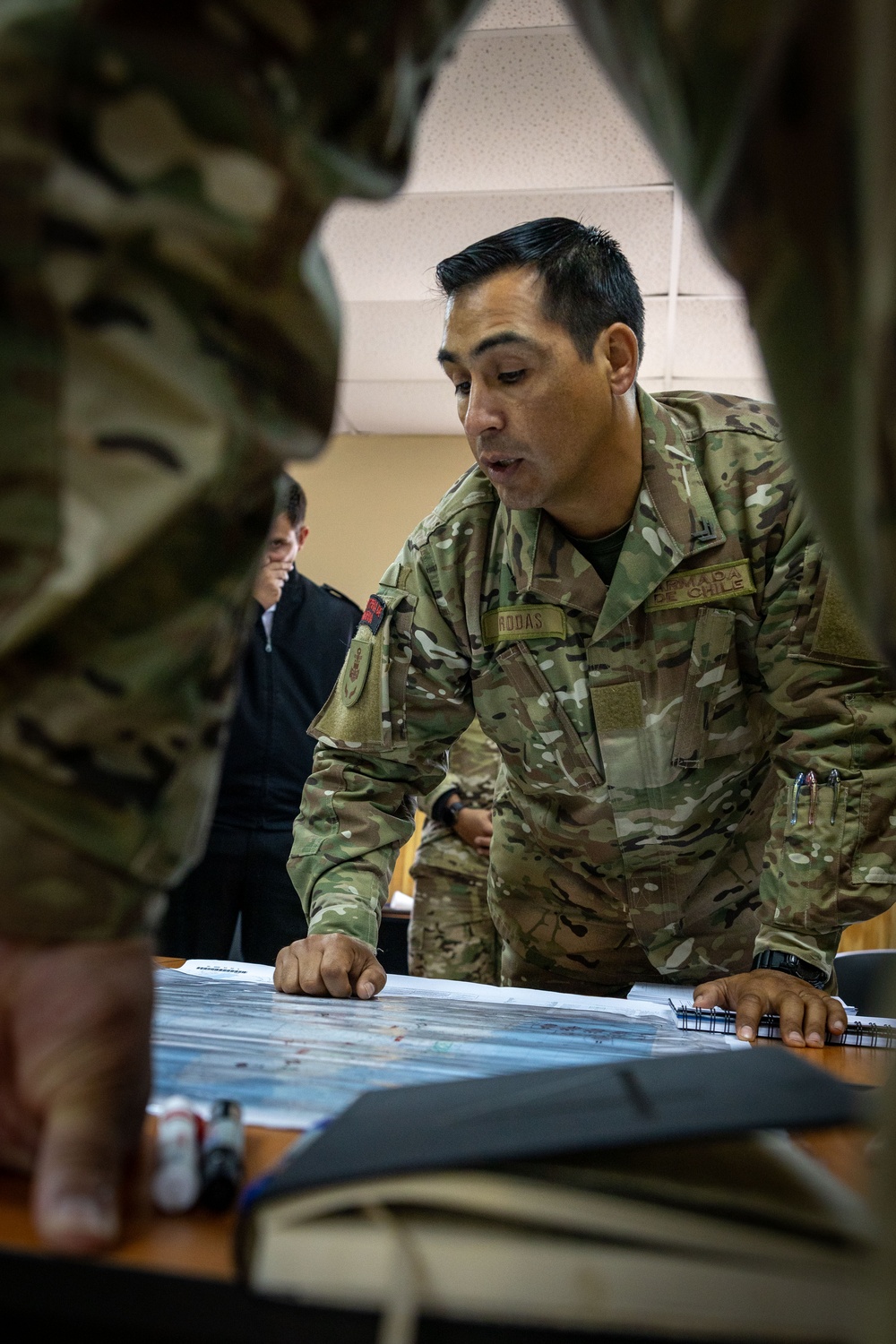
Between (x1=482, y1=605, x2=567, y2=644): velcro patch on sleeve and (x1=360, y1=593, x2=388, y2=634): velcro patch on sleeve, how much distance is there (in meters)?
0.18

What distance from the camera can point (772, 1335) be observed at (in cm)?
34

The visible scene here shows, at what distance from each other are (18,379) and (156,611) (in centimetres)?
11

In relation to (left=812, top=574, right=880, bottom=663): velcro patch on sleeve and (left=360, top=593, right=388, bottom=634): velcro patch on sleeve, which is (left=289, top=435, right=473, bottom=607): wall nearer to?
(left=360, top=593, right=388, bottom=634): velcro patch on sleeve

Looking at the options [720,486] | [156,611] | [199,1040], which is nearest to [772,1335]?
[156,611]

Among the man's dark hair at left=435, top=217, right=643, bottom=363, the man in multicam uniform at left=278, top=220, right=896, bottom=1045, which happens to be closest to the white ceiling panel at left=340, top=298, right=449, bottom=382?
the man's dark hair at left=435, top=217, right=643, bottom=363

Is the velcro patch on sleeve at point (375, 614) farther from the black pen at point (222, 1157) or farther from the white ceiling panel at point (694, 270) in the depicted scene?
the white ceiling panel at point (694, 270)

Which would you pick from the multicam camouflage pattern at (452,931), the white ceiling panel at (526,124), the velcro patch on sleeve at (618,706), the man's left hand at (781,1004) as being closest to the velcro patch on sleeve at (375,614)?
the velcro patch on sleeve at (618,706)

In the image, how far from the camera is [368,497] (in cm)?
538

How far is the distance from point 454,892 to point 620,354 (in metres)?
1.60

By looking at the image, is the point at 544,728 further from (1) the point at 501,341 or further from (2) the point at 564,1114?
(2) the point at 564,1114

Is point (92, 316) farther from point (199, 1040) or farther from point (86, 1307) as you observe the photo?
point (199, 1040)

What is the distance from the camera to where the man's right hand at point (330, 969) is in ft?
4.11

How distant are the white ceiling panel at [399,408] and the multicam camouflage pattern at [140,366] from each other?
4.32 m

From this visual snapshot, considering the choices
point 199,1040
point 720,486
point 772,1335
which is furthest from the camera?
point 720,486
